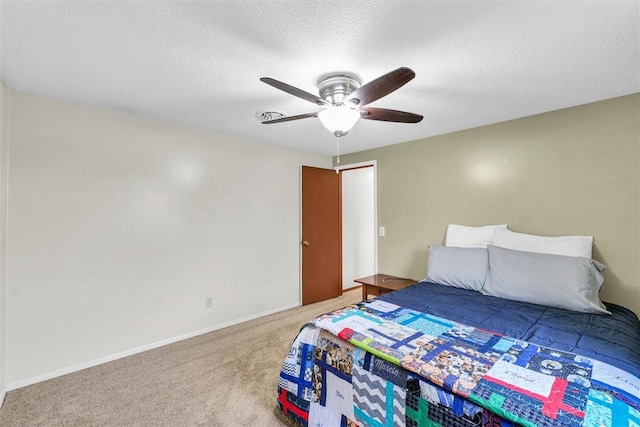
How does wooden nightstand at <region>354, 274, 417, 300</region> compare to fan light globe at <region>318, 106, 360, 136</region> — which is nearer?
fan light globe at <region>318, 106, 360, 136</region>

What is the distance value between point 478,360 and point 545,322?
2.63 feet

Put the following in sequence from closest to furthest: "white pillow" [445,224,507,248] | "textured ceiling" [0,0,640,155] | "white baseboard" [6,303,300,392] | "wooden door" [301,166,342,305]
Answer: "textured ceiling" [0,0,640,155]
"white baseboard" [6,303,300,392]
"white pillow" [445,224,507,248]
"wooden door" [301,166,342,305]

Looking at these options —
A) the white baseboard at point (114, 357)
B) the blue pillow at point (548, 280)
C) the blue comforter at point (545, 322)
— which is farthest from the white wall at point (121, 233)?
the blue pillow at point (548, 280)

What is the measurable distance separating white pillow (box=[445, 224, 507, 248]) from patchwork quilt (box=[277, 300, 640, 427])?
1.29m

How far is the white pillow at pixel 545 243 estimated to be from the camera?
221cm

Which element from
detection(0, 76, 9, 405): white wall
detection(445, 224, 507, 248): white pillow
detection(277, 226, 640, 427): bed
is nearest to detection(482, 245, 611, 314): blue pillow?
detection(277, 226, 640, 427): bed

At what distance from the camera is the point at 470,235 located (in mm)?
2840

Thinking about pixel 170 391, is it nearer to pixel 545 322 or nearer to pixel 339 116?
pixel 339 116

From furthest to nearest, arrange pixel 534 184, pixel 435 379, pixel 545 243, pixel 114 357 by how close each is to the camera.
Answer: pixel 534 184 < pixel 114 357 < pixel 545 243 < pixel 435 379

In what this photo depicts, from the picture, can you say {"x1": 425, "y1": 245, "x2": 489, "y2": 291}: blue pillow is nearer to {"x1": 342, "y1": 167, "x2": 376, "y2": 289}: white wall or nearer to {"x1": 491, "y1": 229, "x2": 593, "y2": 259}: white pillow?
{"x1": 491, "y1": 229, "x2": 593, "y2": 259}: white pillow

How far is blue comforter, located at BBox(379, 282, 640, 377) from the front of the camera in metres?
1.40

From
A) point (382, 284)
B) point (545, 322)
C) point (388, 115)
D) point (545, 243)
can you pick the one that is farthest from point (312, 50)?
point (382, 284)

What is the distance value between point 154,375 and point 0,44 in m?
2.38

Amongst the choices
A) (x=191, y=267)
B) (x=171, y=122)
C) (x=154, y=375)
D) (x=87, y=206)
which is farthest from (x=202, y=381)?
(x=171, y=122)
